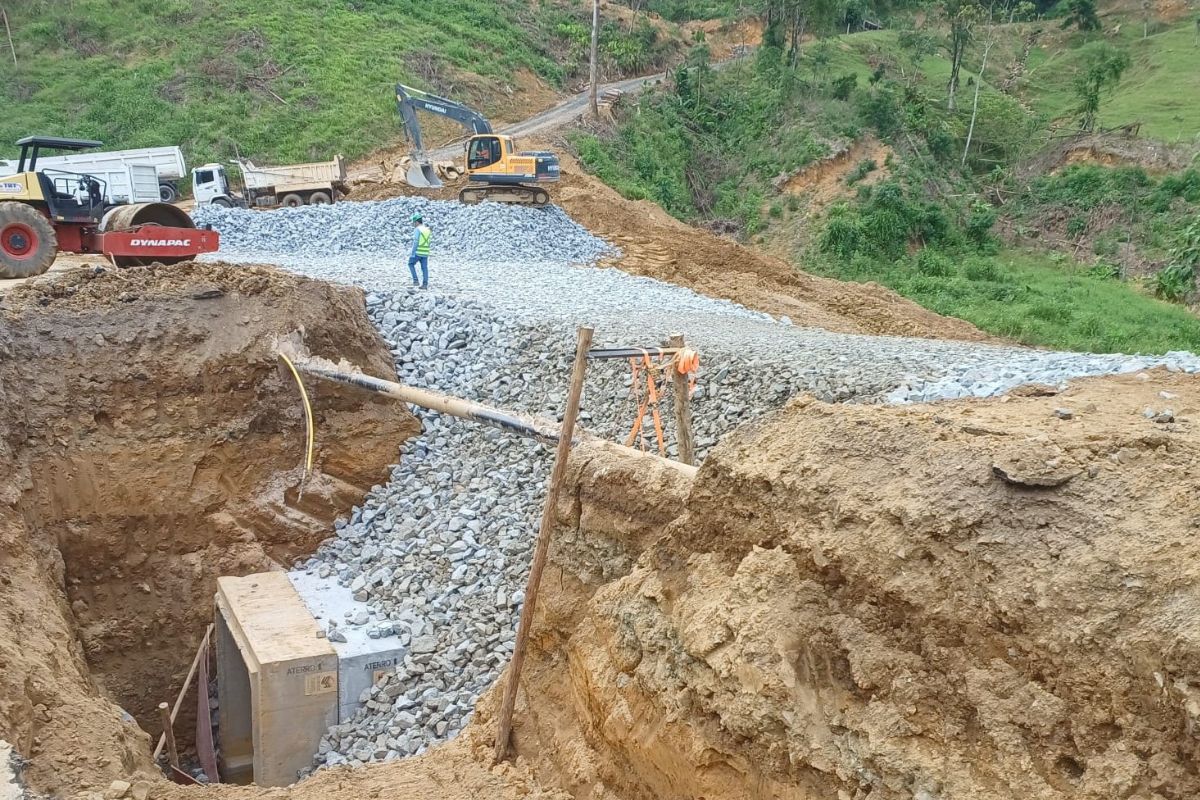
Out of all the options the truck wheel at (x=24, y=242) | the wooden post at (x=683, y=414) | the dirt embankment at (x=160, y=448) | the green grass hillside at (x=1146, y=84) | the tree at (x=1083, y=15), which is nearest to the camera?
the wooden post at (x=683, y=414)

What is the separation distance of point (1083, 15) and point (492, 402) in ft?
125

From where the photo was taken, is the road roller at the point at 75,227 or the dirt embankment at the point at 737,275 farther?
the dirt embankment at the point at 737,275

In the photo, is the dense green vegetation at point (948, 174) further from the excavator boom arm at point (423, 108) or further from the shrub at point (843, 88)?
the excavator boom arm at point (423, 108)

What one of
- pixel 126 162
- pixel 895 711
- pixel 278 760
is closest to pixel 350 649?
pixel 278 760

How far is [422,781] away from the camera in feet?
18.0

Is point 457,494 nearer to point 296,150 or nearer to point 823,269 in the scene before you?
point 823,269

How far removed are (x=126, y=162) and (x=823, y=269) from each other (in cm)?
1658

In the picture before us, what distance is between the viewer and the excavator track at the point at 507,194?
19.7m

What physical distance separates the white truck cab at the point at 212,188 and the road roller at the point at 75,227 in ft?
24.4

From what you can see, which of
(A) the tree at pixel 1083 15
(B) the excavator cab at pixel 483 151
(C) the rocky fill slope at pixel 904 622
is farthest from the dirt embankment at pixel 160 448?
(A) the tree at pixel 1083 15

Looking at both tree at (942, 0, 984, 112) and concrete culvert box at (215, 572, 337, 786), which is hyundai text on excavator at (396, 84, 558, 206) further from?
tree at (942, 0, 984, 112)

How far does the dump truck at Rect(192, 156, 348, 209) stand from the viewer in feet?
70.2

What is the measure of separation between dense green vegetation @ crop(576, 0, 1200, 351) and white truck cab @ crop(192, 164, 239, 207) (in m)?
9.28

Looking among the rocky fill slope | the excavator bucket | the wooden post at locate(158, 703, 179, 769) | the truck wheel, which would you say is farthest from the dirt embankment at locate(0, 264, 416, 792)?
the excavator bucket
